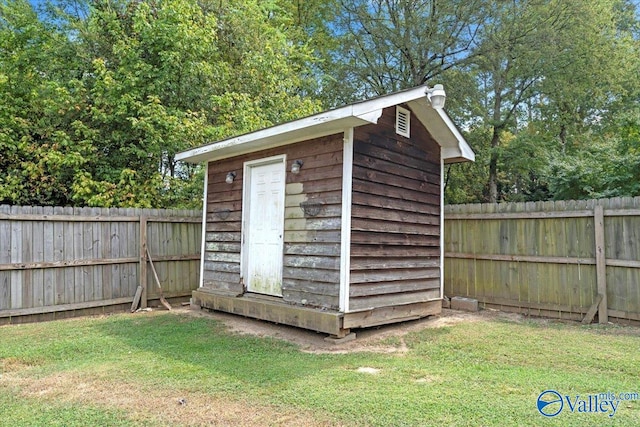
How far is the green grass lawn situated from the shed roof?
2535mm

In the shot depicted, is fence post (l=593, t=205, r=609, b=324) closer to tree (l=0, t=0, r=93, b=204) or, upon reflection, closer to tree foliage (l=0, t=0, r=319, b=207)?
tree foliage (l=0, t=0, r=319, b=207)

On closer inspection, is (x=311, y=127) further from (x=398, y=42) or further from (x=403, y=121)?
(x=398, y=42)

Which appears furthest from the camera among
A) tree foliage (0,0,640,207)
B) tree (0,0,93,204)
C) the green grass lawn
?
tree foliage (0,0,640,207)

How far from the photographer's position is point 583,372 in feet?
11.7

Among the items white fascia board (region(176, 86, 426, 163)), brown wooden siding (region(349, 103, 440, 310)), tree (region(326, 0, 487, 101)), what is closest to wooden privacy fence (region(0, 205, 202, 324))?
white fascia board (region(176, 86, 426, 163))

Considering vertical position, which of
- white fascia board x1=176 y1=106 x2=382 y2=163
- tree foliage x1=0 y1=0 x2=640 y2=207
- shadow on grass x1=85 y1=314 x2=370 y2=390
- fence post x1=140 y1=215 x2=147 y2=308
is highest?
tree foliage x1=0 y1=0 x2=640 y2=207

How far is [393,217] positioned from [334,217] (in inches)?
37.2

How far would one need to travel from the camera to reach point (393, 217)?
5.45m

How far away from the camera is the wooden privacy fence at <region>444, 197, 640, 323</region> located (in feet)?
17.6

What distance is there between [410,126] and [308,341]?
10.5 feet

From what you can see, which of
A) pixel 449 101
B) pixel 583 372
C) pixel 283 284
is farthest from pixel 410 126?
pixel 449 101

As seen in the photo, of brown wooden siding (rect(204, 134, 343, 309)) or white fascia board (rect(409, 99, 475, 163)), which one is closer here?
brown wooden siding (rect(204, 134, 343, 309))

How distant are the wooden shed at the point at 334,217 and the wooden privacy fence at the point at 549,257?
940 mm

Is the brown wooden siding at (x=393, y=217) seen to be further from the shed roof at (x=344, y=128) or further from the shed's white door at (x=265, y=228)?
the shed's white door at (x=265, y=228)
